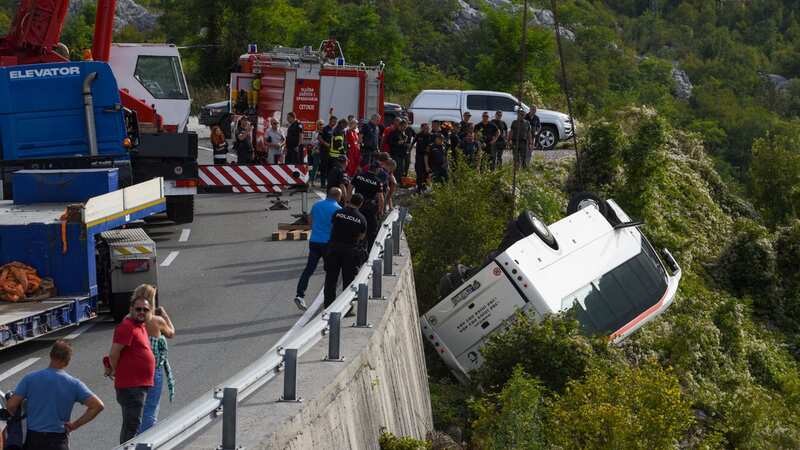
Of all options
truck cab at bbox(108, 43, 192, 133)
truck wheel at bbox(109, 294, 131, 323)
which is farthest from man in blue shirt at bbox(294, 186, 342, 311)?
truck cab at bbox(108, 43, 192, 133)

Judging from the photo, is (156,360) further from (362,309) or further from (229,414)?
(362,309)

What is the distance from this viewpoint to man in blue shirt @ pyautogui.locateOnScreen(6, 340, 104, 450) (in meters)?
7.86

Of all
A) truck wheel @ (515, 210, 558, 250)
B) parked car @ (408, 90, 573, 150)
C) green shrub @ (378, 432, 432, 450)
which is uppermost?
green shrub @ (378, 432, 432, 450)

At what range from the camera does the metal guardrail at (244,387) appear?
676 centimetres

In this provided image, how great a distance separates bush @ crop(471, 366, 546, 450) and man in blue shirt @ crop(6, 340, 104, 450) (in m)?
5.01

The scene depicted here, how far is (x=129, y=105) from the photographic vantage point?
23.4m

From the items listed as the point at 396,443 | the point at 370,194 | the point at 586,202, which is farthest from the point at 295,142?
the point at 396,443

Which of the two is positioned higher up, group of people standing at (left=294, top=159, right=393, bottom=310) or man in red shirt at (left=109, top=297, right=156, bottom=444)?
man in red shirt at (left=109, top=297, right=156, bottom=444)

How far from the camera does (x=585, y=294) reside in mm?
17438

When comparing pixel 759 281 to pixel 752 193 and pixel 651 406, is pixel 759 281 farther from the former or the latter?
pixel 651 406

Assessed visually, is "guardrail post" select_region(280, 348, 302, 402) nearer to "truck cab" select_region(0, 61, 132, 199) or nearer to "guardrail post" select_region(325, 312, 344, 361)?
"guardrail post" select_region(325, 312, 344, 361)

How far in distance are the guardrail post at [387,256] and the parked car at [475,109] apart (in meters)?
20.7

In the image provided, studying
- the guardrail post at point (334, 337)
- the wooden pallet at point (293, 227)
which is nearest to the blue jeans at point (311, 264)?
the guardrail post at point (334, 337)

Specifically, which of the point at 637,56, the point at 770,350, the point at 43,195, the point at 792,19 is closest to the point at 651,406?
the point at 43,195
